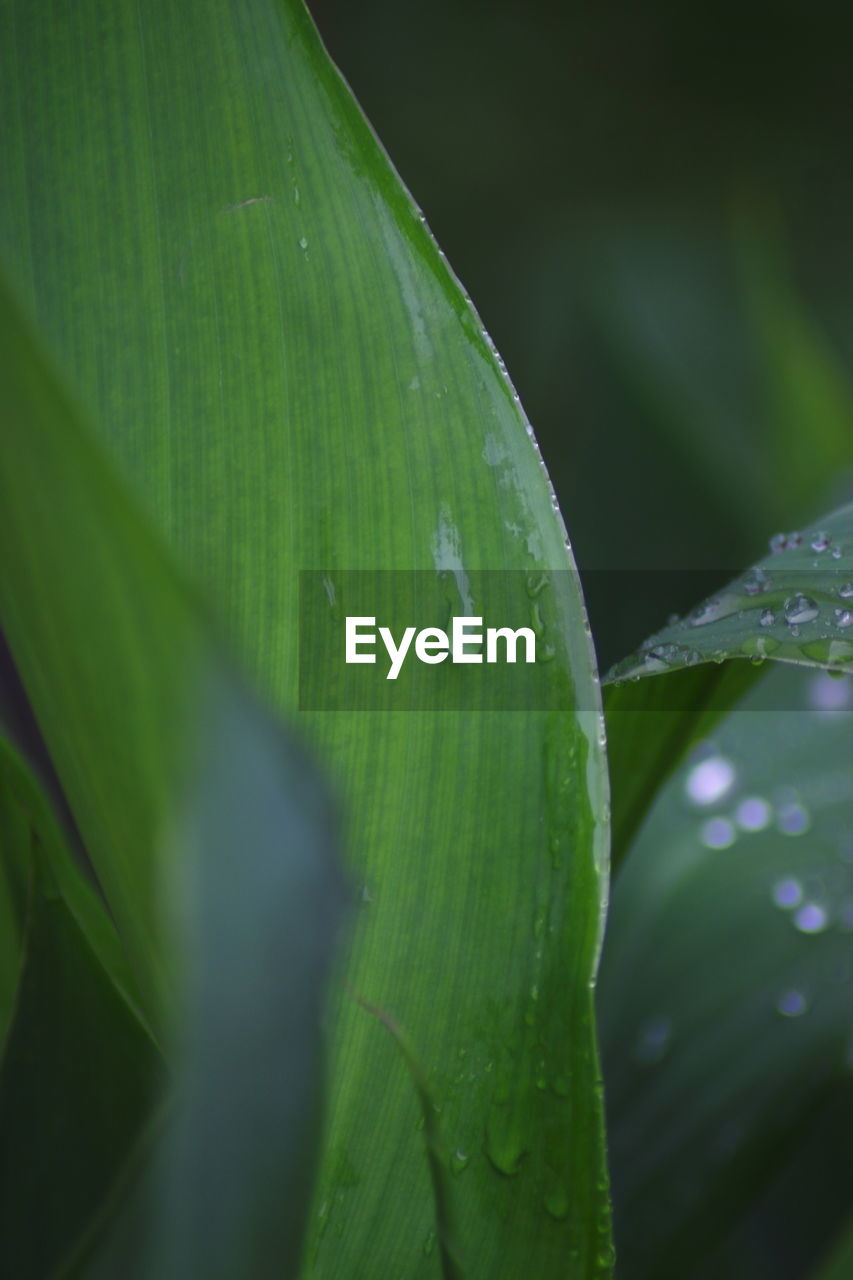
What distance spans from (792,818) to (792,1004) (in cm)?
7

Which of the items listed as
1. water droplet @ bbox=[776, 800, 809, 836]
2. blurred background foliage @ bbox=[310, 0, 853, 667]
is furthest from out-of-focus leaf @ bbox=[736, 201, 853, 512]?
water droplet @ bbox=[776, 800, 809, 836]

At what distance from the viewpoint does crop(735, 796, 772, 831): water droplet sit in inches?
16.4

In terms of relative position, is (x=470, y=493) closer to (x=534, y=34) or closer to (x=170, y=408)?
(x=170, y=408)

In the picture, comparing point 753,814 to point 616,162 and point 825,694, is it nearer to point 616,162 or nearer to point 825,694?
point 825,694

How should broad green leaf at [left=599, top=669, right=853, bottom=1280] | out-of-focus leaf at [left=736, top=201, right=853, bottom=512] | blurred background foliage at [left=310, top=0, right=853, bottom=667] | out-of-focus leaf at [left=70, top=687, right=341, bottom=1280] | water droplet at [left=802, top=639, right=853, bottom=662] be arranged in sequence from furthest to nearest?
blurred background foliage at [left=310, top=0, right=853, bottom=667] → out-of-focus leaf at [left=736, top=201, right=853, bottom=512] → broad green leaf at [left=599, top=669, right=853, bottom=1280] → water droplet at [left=802, top=639, right=853, bottom=662] → out-of-focus leaf at [left=70, top=687, right=341, bottom=1280]

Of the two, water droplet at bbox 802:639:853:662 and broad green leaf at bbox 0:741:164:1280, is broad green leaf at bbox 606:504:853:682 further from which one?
broad green leaf at bbox 0:741:164:1280

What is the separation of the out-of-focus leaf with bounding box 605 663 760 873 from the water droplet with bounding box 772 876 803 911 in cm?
9

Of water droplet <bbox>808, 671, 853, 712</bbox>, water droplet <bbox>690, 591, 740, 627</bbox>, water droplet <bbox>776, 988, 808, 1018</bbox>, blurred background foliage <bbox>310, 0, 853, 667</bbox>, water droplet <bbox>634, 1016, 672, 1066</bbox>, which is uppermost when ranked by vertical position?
blurred background foliage <bbox>310, 0, 853, 667</bbox>

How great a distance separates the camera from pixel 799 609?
0.99ft

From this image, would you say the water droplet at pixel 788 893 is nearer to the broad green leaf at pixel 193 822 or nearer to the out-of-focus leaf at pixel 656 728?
the out-of-focus leaf at pixel 656 728

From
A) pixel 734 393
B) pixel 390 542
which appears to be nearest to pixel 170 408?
pixel 390 542

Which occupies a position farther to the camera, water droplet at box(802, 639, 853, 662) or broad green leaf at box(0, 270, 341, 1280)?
water droplet at box(802, 639, 853, 662)

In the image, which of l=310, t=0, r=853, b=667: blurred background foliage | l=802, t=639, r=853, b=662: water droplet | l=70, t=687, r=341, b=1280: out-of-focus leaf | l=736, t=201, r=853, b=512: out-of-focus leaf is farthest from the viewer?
l=310, t=0, r=853, b=667: blurred background foliage

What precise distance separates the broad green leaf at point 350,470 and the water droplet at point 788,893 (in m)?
0.21
